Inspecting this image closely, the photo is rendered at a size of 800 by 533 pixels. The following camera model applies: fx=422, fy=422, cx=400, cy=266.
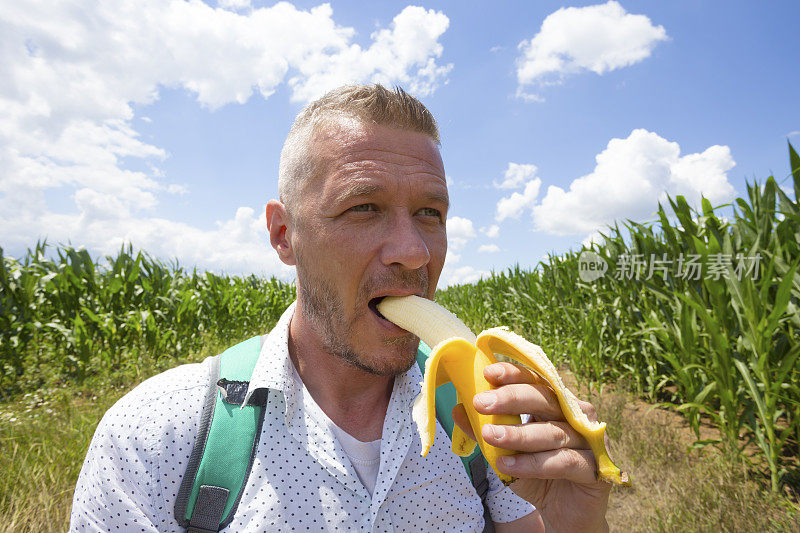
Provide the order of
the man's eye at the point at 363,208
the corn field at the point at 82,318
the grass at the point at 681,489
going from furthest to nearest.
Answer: the corn field at the point at 82,318 < the grass at the point at 681,489 < the man's eye at the point at 363,208

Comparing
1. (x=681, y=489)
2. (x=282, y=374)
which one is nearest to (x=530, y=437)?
(x=282, y=374)

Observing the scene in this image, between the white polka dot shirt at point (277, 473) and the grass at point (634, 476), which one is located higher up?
the white polka dot shirt at point (277, 473)

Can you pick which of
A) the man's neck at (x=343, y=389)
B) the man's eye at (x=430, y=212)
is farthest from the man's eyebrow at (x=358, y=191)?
the man's neck at (x=343, y=389)

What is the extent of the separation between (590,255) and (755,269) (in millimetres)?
2707

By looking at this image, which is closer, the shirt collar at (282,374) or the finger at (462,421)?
the finger at (462,421)

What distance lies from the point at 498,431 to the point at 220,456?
0.84 m

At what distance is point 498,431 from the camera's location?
900mm

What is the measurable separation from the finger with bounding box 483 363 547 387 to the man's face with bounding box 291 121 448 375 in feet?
1.59

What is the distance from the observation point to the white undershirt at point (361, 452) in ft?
4.51

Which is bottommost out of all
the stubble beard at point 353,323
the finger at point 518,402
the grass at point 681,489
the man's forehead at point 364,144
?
the grass at point 681,489

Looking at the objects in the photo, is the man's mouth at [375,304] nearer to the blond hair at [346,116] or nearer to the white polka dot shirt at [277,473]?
the white polka dot shirt at [277,473]

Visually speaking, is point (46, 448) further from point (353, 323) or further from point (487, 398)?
point (487, 398)

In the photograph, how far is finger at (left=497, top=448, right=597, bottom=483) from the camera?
0.89 metres

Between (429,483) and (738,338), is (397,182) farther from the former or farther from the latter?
(738,338)
